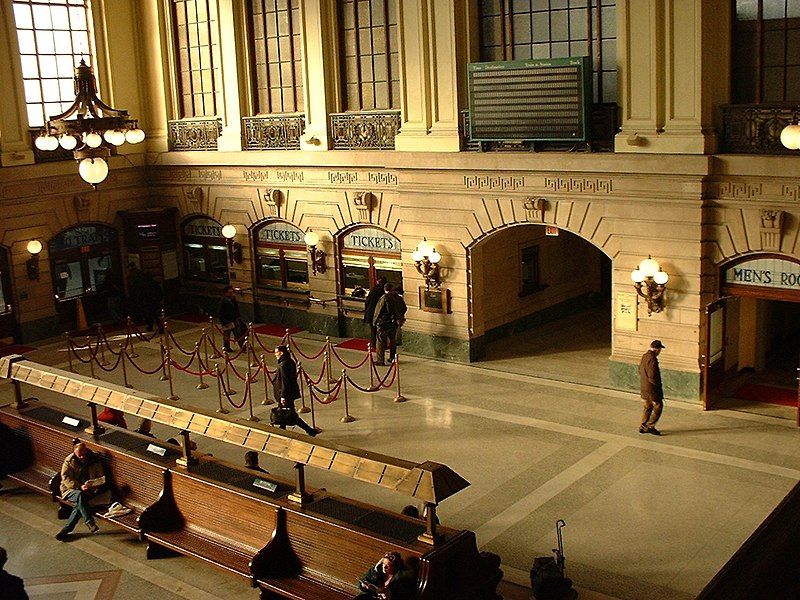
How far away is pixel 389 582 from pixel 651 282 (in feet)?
31.0

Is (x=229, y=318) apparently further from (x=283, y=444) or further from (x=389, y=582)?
(x=389, y=582)

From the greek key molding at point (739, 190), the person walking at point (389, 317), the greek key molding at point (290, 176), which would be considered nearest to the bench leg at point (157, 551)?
the person walking at point (389, 317)

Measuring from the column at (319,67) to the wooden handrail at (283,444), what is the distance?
9.79 m

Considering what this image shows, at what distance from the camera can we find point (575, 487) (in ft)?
45.9

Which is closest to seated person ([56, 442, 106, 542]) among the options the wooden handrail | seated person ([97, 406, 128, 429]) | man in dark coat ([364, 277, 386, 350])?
the wooden handrail

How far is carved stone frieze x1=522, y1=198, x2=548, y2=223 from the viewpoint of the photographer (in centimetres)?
1877

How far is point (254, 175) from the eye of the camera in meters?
24.0

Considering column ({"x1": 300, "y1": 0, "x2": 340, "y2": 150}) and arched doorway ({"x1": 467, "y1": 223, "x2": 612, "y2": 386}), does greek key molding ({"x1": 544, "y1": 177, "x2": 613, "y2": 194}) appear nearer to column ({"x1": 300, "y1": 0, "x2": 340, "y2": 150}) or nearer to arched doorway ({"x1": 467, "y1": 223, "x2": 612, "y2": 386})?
arched doorway ({"x1": 467, "y1": 223, "x2": 612, "y2": 386})

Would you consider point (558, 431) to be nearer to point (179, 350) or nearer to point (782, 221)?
point (782, 221)

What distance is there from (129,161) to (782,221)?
54.6ft

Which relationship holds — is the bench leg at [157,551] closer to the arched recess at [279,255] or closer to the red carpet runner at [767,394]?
the red carpet runner at [767,394]

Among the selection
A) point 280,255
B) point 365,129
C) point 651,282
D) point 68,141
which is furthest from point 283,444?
point 280,255

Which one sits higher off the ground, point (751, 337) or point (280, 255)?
point (280, 255)

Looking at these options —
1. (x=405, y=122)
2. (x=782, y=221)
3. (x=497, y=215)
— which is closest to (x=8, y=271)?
(x=405, y=122)
